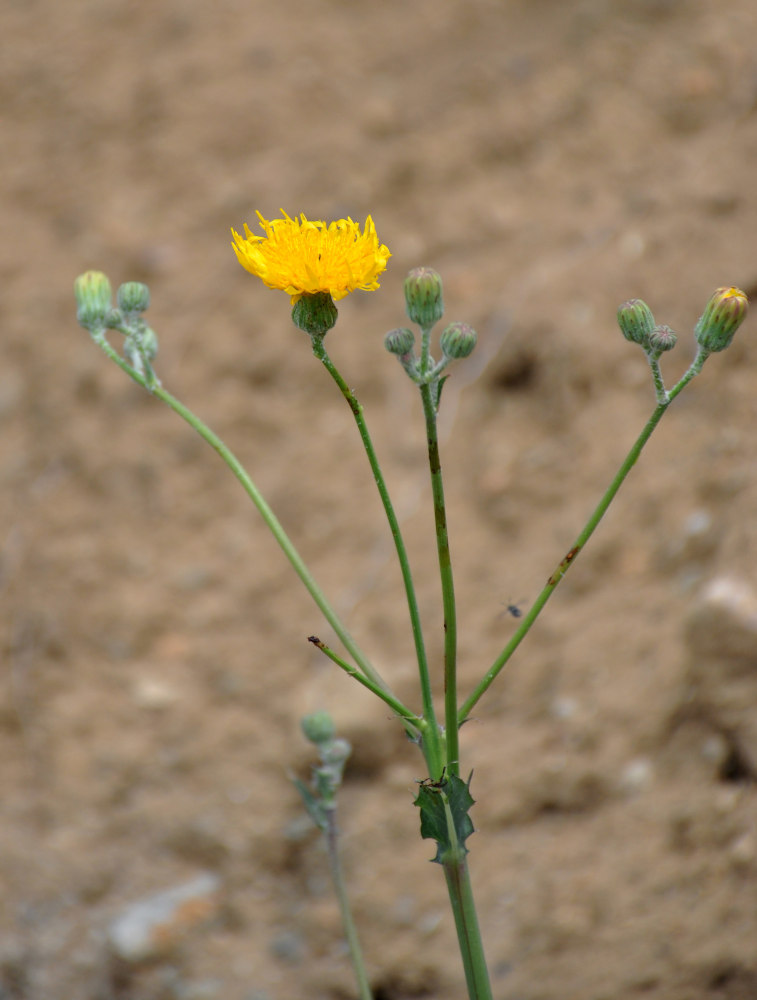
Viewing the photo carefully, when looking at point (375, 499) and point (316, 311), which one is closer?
point (316, 311)

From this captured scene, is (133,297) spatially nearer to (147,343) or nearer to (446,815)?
(147,343)

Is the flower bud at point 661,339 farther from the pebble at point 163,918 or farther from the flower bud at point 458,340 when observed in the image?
the pebble at point 163,918

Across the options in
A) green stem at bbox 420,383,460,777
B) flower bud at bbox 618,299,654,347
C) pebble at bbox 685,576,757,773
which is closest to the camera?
green stem at bbox 420,383,460,777

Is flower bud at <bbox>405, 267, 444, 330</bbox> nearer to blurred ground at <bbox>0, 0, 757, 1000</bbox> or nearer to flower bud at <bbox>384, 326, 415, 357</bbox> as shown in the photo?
flower bud at <bbox>384, 326, 415, 357</bbox>

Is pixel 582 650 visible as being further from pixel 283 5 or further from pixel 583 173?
pixel 283 5

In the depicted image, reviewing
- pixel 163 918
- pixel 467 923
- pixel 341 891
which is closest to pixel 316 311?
pixel 467 923

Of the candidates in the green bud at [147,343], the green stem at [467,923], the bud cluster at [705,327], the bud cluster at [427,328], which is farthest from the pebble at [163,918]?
the bud cluster at [705,327]

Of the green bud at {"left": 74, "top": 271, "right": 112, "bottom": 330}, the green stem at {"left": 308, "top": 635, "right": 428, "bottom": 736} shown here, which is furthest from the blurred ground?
the green bud at {"left": 74, "top": 271, "right": 112, "bottom": 330}
